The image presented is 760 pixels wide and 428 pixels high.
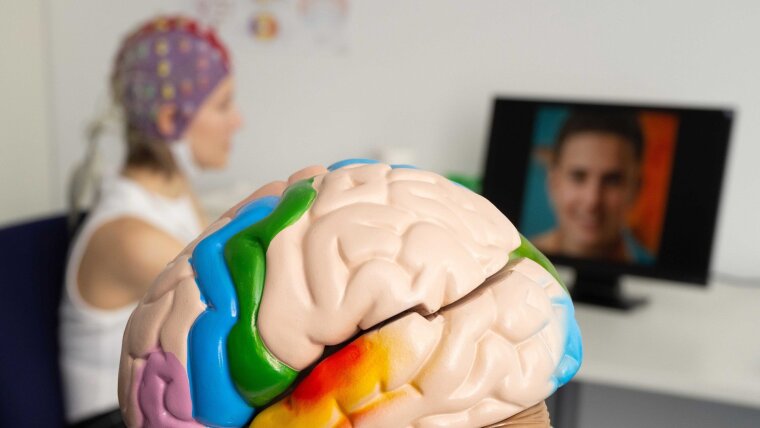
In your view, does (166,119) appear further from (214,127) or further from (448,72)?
(448,72)

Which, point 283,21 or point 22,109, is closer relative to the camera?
point 283,21

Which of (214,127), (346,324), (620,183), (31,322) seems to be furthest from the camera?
(620,183)

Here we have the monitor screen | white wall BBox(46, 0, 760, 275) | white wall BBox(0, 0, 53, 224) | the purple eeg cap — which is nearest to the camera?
the purple eeg cap

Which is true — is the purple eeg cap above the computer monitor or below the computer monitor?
above

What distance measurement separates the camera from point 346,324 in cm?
67

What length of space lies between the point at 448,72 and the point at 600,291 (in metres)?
0.75

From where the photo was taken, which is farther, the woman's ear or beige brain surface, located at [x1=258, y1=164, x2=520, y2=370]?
the woman's ear

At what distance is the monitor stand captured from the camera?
78.5 inches

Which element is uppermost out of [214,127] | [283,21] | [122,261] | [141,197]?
[283,21]

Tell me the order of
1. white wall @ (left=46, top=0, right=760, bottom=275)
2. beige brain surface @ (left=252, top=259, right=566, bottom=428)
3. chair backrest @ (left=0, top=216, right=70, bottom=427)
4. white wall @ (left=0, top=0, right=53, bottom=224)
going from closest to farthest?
beige brain surface @ (left=252, top=259, right=566, bottom=428)
chair backrest @ (left=0, top=216, right=70, bottom=427)
white wall @ (left=46, top=0, right=760, bottom=275)
white wall @ (left=0, top=0, right=53, bottom=224)

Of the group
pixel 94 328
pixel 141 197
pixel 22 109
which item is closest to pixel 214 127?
pixel 141 197

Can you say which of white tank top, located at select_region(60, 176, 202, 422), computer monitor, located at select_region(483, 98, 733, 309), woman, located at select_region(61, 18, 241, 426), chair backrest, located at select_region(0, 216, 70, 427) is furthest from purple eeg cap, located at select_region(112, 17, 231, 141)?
computer monitor, located at select_region(483, 98, 733, 309)

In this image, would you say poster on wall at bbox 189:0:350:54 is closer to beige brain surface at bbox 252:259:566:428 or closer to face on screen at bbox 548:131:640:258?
face on screen at bbox 548:131:640:258

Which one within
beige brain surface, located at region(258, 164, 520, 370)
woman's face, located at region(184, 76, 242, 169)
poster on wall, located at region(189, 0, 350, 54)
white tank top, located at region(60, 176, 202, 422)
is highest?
poster on wall, located at region(189, 0, 350, 54)
